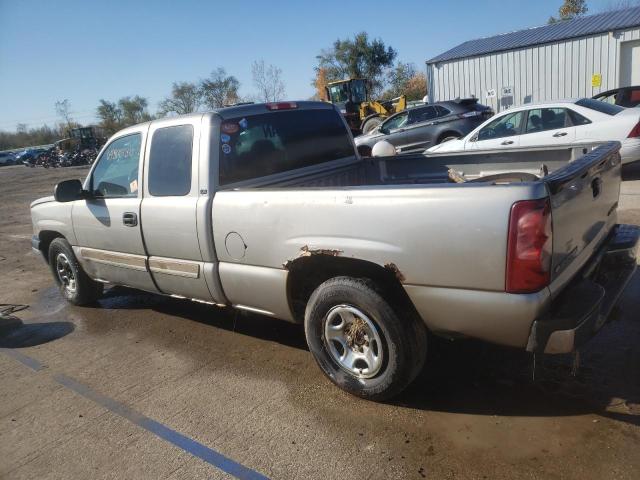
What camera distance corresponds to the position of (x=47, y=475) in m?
2.97

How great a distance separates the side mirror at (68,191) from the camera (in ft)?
16.2

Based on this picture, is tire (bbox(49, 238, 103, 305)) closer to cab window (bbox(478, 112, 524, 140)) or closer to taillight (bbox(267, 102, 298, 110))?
taillight (bbox(267, 102, 298, 110))

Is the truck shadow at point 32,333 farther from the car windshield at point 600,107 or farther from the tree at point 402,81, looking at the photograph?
the tree at point 402,81

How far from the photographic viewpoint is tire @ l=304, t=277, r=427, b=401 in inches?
118

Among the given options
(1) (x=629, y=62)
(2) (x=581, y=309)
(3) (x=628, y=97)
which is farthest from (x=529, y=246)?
(1) (x=629, y=62)

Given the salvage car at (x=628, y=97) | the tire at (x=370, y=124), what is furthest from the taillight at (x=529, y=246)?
the tire at (x=370, y=124)

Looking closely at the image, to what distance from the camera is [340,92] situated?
92.3 feet

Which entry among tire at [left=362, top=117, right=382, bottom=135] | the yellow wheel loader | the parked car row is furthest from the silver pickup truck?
the yellow wheel loader

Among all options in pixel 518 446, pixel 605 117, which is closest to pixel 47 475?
pixel 518 446

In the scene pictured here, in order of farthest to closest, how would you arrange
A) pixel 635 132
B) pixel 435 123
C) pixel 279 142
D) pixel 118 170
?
1. pixel 435 123
2. pixel 635 132
3. pixel 118 170
4. pixel 279 142

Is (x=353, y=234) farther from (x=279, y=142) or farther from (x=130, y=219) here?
(x=130, y=219)

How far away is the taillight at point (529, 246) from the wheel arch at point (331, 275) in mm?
617

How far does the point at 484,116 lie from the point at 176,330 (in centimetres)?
1163

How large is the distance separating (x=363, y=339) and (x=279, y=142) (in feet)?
6.11
